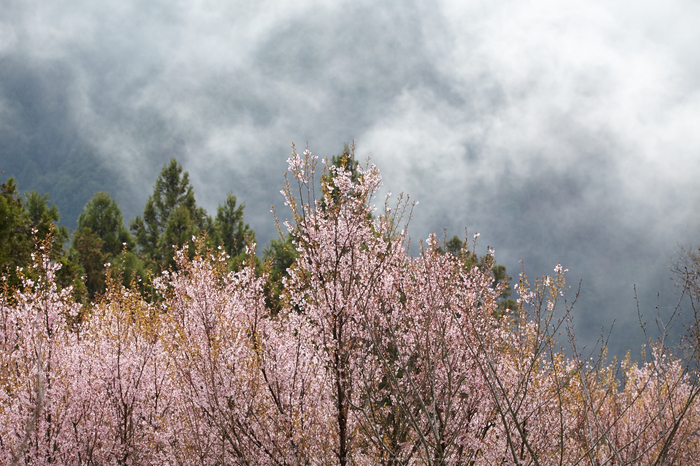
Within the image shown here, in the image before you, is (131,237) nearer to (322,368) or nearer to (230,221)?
(230,221)

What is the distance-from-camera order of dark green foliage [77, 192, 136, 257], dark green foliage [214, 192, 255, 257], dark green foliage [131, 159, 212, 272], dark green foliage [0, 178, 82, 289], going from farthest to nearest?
dark green foliage [131, 159, 212, 272] < dark green foliage [77, 192, 136, 257] < dark green foliage [214, 192, 255, 257] < dark green foliage [0, 178, 82, 289]

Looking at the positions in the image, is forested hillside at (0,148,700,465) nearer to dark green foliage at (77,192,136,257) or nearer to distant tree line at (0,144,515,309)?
distant tree line at (0,144,515,309)

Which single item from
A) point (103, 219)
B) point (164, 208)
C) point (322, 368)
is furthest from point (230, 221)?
point (322, 368)

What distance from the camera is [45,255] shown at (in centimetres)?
715

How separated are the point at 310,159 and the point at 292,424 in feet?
10.8

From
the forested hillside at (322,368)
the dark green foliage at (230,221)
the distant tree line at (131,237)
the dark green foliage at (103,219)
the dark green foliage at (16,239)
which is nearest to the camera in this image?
the forested hillside at (322,368)

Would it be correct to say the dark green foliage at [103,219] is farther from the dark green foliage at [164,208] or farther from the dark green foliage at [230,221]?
the dark green foliage at [230,221]

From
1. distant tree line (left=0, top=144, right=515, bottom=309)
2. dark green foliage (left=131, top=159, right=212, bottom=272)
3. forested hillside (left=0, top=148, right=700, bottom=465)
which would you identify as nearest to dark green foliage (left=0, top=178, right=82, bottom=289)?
distant tree line (left=0, top=144, right=515, bottom=309)

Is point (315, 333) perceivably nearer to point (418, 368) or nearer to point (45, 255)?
point (418, 368)

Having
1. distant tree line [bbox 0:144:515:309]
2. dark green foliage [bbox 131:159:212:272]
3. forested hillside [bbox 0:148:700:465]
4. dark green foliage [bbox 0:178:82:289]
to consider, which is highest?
dark green foliage [bbox 131:159:212:272]

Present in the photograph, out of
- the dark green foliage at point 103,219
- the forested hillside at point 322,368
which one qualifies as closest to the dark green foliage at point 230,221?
the dark green foliage at point 103,219

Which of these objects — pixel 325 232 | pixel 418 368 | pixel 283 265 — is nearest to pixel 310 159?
pixel 325 232

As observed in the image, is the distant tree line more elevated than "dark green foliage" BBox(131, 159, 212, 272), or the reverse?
"dark green foliage" BBox(131, 159, 212, 272)

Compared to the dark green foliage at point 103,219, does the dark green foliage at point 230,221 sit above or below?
below
